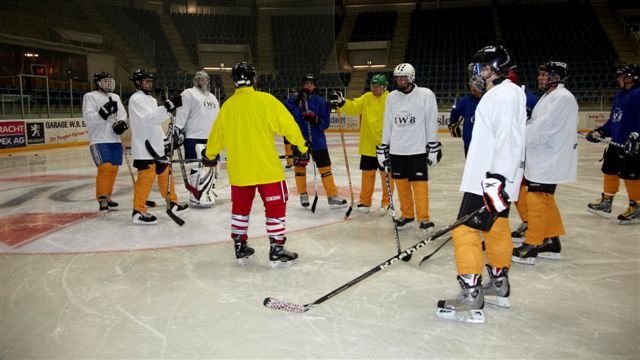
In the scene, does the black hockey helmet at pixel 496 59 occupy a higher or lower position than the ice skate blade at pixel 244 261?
higher

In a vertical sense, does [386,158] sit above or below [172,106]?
below

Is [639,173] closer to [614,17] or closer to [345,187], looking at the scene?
[345,187]

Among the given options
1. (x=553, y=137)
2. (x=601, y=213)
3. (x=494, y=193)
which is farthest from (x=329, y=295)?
(x=601, y=213)

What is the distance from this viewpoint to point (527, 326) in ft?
8.11

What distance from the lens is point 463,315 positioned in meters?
2.58

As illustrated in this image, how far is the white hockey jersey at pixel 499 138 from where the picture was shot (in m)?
2.37

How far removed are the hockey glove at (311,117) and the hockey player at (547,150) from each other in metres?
2.24

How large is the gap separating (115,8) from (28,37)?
11.5ft

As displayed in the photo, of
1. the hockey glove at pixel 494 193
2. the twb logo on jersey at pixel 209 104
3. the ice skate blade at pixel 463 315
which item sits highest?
→ the twb logo on jersey at pixel 209 104

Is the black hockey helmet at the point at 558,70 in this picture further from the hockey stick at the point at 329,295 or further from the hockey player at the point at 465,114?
the hockey stick at the point at 329,295

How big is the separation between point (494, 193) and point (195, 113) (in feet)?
12.0

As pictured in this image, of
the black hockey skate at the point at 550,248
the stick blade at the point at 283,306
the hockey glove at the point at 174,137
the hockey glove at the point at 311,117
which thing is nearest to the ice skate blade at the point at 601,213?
the black hockey skate at the point at 550,248

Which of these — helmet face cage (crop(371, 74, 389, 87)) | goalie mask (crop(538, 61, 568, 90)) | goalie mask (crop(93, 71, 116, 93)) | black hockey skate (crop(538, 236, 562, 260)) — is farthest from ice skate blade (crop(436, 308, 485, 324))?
goalie mask (crop(93, 71, 116, 93))

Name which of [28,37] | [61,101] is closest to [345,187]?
[61,101]
